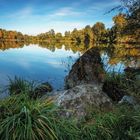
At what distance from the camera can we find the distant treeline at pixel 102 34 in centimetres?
1166

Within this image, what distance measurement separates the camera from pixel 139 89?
25.8 feet

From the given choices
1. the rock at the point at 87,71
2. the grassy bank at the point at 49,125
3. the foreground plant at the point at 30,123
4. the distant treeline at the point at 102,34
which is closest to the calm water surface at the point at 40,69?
the rock at the point at 87,71

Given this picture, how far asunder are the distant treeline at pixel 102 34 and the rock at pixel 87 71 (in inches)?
41.4

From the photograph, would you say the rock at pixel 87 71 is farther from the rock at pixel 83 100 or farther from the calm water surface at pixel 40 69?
the rock at pixel 83 100

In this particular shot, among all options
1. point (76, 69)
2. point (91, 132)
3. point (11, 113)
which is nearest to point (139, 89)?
point (91, 132)

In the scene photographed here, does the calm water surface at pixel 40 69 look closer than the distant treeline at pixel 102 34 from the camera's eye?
No

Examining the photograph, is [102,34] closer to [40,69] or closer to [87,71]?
[87,71]

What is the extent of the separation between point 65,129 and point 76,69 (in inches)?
312

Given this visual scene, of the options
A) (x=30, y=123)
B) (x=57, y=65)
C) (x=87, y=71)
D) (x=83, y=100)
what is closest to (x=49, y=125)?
(x=30, y=123)

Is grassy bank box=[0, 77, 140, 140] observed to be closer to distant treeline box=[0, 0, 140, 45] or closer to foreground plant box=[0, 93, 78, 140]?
foreground plant box=[0, 93, 78, 140]

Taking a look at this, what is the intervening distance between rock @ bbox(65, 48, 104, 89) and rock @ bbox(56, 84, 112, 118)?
2358 millimetres

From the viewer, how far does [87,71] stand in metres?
13.6

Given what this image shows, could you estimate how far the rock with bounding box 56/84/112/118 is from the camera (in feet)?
31.9

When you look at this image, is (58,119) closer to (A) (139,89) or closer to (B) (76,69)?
(A) (139,89)
